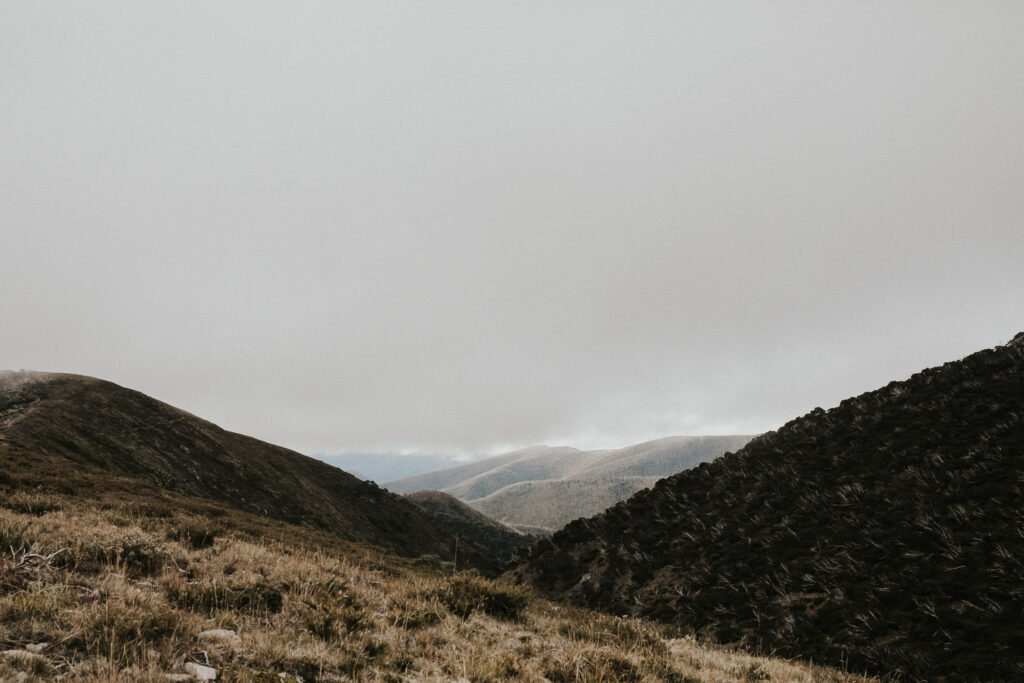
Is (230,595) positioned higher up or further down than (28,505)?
further down

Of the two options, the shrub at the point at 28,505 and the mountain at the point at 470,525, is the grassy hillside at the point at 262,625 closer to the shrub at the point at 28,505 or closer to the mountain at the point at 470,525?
the shrub at the point at 28,505

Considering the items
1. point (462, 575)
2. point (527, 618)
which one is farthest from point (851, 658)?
point (462, 575)

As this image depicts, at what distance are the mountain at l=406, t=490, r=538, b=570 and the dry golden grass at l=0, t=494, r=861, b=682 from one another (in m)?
80.7

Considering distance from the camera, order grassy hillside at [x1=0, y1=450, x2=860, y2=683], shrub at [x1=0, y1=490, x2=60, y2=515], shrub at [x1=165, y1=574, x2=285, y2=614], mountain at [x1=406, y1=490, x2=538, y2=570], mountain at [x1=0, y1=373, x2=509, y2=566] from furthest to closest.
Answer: mountain at [x1=406, y1=490, x2=538, y2=570] < mountain at [x1=0, y1=373, x2=509, y2=566] < shrub at [x1=0, y1=490, x2=60, y2=515] < shrub at [x1=165, y1=574, x2=285, y2=614] < grassy hillside at [x1=0, y1=450, x2=860, y2=683]

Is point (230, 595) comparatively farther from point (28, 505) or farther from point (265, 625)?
point (28, 505)

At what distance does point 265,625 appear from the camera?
5.25 m

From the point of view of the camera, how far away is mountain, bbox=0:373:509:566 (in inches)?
1053

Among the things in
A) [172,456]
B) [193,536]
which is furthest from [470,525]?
[193,536]

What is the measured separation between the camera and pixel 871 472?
59.0 feet

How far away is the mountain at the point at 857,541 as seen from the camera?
9812 mm

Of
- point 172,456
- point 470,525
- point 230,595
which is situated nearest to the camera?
point 230,595

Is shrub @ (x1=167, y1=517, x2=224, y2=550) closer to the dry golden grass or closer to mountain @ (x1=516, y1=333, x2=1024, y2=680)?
the dry golden grass

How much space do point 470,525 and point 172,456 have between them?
225 ft

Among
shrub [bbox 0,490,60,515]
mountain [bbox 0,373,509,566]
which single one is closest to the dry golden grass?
shrub [bbox 0,490,60,515]
